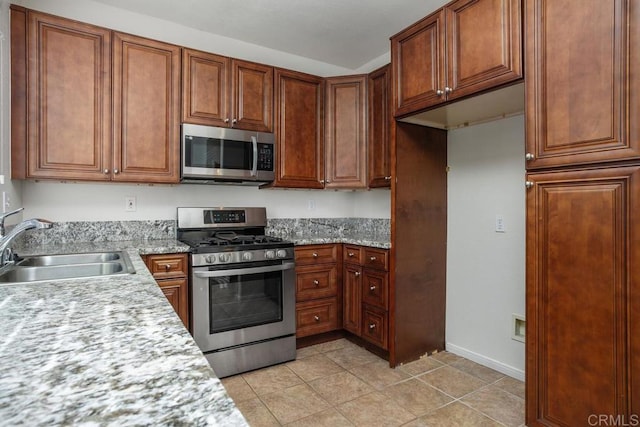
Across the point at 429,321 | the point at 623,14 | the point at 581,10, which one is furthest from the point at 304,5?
the point at 429,321

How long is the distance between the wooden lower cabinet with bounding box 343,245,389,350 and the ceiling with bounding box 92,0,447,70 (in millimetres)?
1814

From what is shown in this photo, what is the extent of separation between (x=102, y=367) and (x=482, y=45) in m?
2.17

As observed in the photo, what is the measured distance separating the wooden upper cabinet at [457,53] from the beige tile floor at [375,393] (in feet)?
5.97

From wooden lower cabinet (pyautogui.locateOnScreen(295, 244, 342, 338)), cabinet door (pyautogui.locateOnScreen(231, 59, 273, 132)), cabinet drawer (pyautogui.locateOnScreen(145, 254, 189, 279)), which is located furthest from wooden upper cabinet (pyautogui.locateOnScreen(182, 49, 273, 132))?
wooden lower cabinet (pyautogui.locateOnScreen(295, 244, 342, 338))

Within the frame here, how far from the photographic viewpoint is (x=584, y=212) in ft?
5.00

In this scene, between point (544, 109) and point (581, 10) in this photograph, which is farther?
point (544, 109)

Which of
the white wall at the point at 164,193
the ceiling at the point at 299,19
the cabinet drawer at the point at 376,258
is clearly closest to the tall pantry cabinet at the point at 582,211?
the cabinet drawer at the point at 376,258

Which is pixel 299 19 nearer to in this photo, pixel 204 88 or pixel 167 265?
pixel 204 88

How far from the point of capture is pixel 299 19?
2.81m

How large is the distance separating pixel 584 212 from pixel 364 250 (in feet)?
5.14

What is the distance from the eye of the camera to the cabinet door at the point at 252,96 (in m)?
2.77

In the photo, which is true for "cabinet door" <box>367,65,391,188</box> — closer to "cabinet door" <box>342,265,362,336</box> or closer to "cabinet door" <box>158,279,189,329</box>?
"cabinet door" <box>342,265,362,336</box>

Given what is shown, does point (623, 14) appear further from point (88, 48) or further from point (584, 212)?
point (88, 48)

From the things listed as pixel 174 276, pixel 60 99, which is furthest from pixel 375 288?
pixel 60 99
